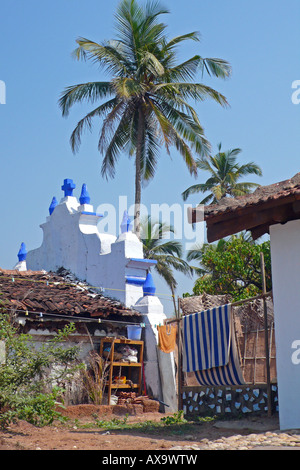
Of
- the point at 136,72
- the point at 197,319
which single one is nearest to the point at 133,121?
the point at 136,72

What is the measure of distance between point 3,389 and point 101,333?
16.4ft

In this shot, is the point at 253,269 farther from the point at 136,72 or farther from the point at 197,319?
the point at 197,319

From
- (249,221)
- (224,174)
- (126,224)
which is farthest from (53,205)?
(224,174)

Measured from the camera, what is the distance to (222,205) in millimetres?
8680

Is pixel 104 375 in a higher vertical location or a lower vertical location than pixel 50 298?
lower

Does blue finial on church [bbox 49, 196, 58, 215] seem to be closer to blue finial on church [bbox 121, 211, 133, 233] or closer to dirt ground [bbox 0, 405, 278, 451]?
blue finial on church [bbox 121, 211, 133, 233]

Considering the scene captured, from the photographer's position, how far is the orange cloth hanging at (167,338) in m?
13.9

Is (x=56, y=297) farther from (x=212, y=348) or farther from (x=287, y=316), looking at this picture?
(x=287, y=316)

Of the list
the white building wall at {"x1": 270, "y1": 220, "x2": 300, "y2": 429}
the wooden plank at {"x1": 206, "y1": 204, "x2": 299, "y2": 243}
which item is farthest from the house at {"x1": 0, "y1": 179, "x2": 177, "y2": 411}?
the white building wall at {"x1": 270, "y1": 220, "x2": 300, "y2": 429}

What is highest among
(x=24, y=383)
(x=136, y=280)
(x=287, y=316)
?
(x=136, y=280)

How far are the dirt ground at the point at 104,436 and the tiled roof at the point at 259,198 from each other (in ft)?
10.7

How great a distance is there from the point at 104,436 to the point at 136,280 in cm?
688

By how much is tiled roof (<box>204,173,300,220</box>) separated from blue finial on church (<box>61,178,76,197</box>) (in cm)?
891

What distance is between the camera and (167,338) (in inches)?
551
